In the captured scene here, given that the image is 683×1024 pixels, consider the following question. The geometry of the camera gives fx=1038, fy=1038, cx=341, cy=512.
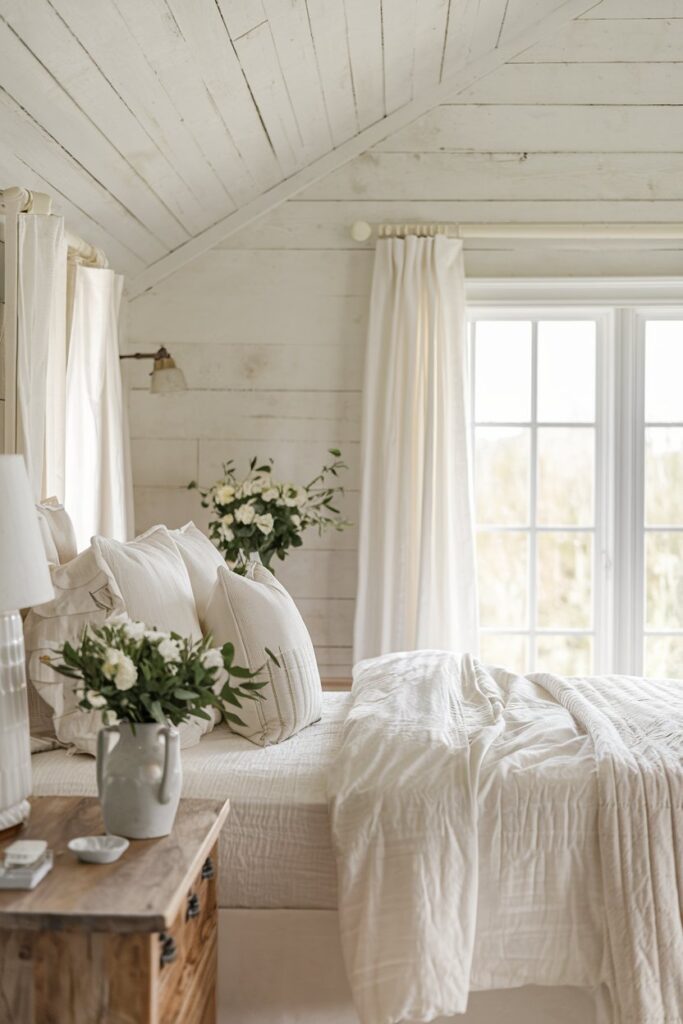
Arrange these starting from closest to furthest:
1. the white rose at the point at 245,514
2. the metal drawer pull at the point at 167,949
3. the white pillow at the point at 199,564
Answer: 1. the metal drawer pull at the point at 167,949
2. the white pillow at the point at 199,564
3. the white rose at the point at 245,514

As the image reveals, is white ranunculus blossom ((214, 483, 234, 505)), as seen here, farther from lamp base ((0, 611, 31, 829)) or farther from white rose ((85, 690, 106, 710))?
white rose ((85, 690, 106, 710))

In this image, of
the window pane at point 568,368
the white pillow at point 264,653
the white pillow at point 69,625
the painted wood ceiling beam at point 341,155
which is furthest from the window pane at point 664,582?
the white pillow at point 69,625

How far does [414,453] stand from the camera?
4.01 metres

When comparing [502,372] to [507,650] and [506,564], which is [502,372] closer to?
[506,564]

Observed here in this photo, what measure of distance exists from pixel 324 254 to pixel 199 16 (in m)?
1.59

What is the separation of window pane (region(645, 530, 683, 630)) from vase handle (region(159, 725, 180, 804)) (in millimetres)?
2985

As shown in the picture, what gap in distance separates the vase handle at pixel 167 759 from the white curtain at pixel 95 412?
164 centimetres

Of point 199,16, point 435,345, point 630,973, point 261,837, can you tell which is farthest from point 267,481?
point 630,973

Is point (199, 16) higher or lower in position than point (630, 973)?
higher

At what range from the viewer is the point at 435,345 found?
4004 millimetres

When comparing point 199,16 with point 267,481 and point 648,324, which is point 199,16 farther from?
point 648,324

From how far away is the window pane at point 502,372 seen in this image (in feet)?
13.8

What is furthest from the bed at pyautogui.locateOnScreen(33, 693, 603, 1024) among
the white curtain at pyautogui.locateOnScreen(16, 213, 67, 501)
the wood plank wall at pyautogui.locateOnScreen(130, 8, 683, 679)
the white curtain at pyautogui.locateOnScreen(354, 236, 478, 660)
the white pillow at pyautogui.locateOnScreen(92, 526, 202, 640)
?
the wood plank wall at pyautogui.locateOnScreen(130, 8, 683, 679)

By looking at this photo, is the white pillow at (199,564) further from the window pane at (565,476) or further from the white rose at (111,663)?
the window pane at (565,476)
